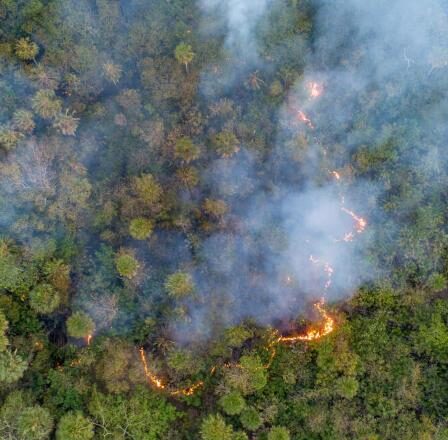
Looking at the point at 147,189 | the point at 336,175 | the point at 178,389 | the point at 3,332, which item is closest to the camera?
the point at 3,332

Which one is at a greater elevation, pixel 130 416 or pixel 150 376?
pixel 150 376

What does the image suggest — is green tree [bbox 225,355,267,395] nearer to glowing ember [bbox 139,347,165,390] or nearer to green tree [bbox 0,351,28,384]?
glowing ember [bbox 139,347,165,390]

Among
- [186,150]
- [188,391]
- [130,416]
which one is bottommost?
[130,416]

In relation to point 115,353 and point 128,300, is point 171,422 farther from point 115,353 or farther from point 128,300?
point 128,300

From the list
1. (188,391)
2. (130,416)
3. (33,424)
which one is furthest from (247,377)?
(33,424)

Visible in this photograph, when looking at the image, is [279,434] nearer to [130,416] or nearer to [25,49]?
[130,416]

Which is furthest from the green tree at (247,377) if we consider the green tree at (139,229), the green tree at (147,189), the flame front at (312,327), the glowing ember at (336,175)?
the glowing ember at (336,175)
